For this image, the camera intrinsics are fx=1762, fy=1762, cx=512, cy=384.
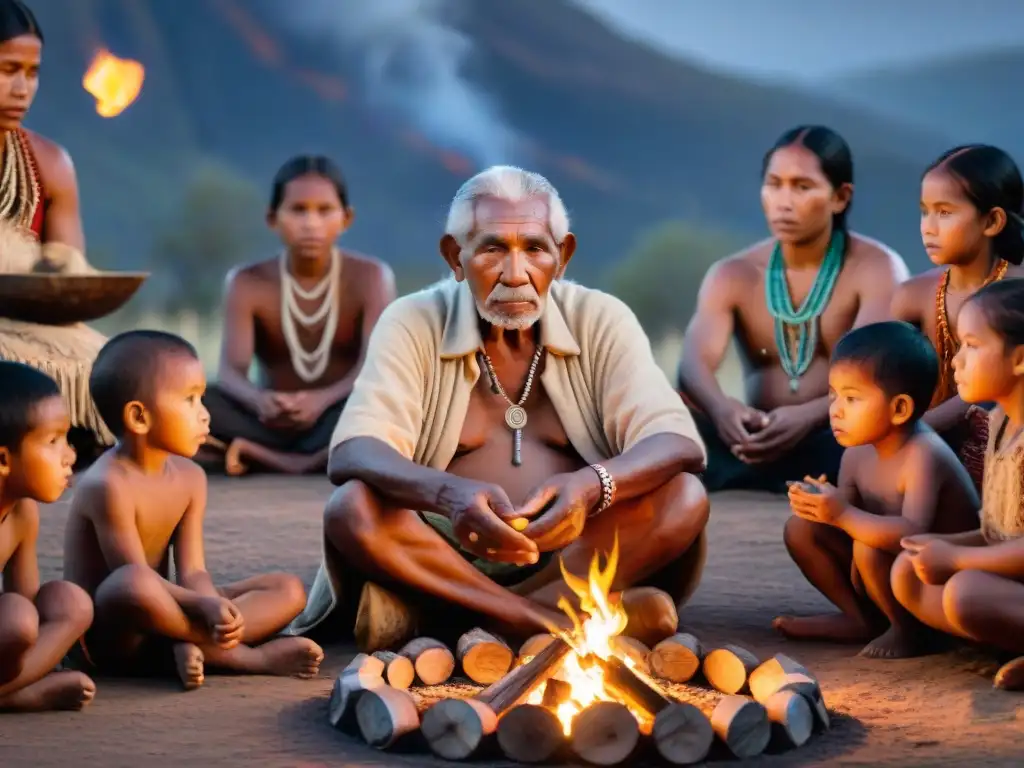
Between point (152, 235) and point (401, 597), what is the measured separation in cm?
1413

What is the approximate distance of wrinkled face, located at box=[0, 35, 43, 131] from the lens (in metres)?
7.66

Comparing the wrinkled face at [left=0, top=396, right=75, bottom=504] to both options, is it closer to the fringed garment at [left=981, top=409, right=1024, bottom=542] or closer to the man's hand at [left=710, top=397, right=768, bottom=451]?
the fringed garment at [left=981, top=409, right=1024, bottom=542]

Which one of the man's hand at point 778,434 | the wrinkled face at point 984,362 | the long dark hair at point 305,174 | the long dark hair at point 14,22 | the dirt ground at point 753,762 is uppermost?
the long dark hair at point 14,22

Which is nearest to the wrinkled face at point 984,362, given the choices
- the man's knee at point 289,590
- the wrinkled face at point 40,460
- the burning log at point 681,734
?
the burning log at point 681,734

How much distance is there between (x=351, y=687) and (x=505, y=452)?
1194 millimetres

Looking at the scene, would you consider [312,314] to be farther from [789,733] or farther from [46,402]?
[789,733]

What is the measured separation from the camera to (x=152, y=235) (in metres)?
18.4

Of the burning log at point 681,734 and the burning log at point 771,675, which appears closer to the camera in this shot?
the burning log at point 681,734

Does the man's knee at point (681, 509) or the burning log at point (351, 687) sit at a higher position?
the man's knee at point (681, 509)

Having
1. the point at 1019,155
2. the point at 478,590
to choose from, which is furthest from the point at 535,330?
the point at 1019,155

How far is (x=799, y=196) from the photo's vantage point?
7.39m

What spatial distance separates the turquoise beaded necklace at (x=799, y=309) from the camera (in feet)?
24.5

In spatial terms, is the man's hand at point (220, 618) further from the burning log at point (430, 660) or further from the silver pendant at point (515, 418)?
the silver pendant at point (515, 418)

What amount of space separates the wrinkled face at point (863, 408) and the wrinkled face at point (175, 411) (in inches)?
66.4
